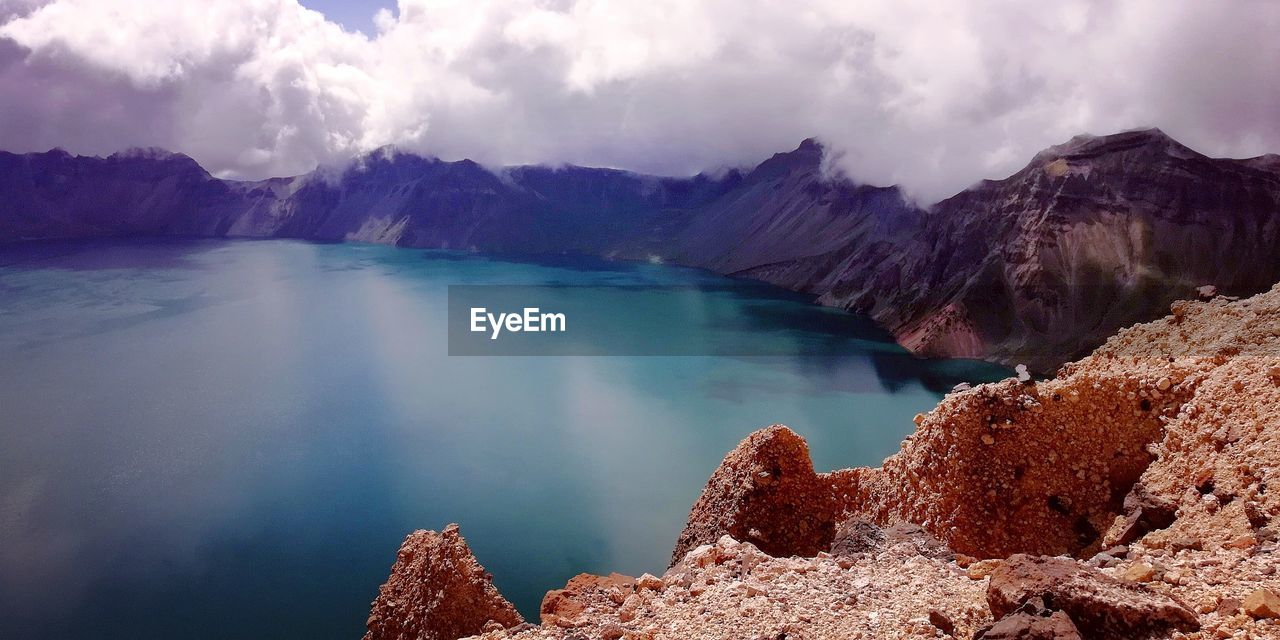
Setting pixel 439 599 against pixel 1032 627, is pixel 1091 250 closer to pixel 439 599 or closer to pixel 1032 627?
pixel 439 599

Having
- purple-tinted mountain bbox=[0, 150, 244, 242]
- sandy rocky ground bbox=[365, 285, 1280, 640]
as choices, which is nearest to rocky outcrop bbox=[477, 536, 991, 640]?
sandy rocky ground bbox=[365, 285, 1280, 640]

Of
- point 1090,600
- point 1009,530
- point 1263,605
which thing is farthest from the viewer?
point 1009,530

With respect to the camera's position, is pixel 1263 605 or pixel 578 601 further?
pixel 578 601

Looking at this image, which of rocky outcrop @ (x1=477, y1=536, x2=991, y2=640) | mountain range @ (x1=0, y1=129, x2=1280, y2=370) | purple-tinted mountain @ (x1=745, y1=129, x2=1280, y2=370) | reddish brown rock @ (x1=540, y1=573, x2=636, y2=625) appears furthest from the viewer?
mountain range @ (x1=0, y1=129, x2=1280, y2=370)

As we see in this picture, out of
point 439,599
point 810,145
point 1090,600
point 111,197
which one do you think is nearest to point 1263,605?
point 1090,600

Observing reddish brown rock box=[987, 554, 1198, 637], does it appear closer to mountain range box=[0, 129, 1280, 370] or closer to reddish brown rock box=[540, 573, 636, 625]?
reddish brown rock box=[540, 573, 636, 625]

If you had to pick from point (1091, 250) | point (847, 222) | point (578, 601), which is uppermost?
point (847, 222)
